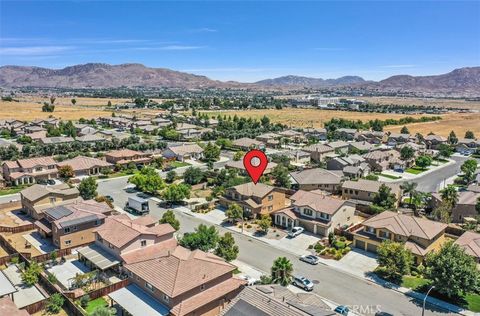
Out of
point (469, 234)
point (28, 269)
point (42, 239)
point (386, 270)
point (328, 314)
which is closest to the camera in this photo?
point (328, 314)

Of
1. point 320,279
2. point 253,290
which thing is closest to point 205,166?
point 320,279

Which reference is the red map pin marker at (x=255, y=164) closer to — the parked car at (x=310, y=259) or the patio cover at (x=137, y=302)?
the parked car at (x=310, y=259)

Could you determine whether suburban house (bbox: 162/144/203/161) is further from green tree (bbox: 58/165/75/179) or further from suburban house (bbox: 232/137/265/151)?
green tree (bbox: 58/165/75/179)

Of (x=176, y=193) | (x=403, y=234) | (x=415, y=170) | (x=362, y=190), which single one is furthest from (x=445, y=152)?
(x=176, y=193)

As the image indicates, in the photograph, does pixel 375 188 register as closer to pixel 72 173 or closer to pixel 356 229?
pixel 356 229

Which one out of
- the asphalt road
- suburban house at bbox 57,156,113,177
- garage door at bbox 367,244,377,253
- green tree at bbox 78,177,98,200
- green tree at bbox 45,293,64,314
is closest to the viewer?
green tree at bbox 45,293,64,314

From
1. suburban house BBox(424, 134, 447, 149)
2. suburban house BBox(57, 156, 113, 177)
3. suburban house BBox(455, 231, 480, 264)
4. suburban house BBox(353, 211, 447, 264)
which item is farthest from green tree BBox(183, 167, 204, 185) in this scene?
suburban house BBox(424, 134, 447, 149)

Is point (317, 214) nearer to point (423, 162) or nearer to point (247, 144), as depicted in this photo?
point (423, 162)

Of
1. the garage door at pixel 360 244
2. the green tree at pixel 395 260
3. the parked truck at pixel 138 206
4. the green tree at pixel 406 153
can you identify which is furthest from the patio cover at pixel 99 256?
the green tree at pixel 406 153
